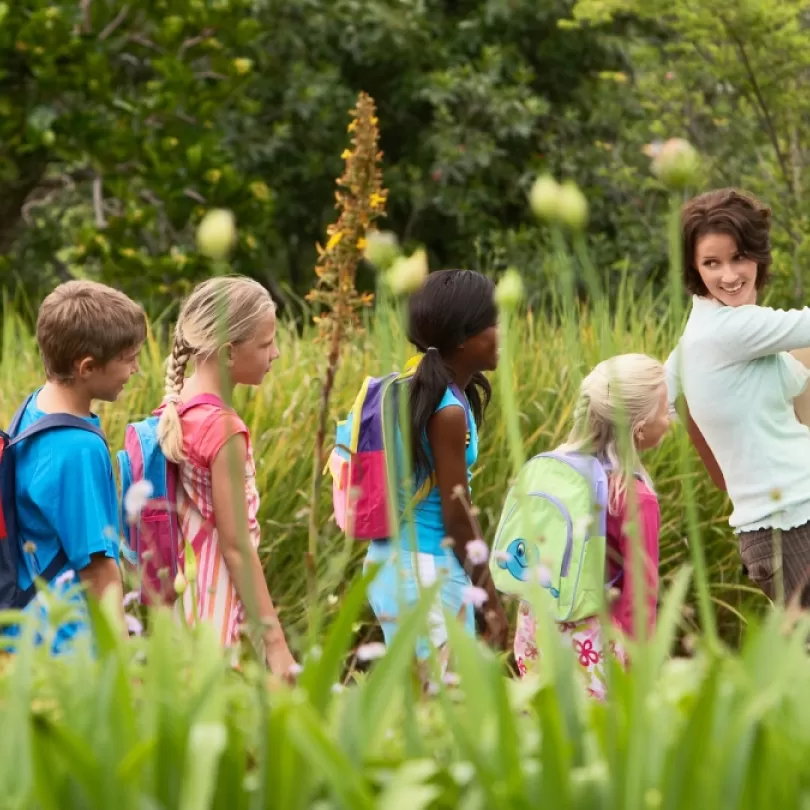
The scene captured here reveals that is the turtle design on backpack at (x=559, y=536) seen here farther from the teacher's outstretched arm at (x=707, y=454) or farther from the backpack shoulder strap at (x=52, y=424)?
the backpack shoulder strap at (x=52, y=424)

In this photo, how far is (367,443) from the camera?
139 inches

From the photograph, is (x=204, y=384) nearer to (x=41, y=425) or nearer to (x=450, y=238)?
(x=41, y=425)

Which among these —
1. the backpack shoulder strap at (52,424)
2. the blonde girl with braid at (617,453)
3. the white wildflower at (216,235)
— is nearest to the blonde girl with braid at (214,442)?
the backpack shoulder strap at (52,424)

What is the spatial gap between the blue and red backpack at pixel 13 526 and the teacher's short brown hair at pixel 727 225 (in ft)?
5.52

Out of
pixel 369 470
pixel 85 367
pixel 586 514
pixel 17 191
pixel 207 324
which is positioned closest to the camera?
pixel 85 367

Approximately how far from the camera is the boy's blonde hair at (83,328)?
3.18 m

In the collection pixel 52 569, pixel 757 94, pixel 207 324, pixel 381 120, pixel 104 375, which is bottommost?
pixel 52 569

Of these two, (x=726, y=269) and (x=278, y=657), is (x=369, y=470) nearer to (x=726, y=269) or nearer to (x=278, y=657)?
(x=278, y=657)

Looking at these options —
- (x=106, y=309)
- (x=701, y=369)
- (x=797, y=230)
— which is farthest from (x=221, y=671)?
(x=797, y=230)

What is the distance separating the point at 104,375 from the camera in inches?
126

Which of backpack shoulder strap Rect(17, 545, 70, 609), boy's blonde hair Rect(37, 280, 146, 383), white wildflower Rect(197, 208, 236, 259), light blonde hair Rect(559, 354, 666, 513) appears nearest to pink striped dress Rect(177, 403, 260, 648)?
boy's blonde hair Rect(37, 280, 146, 383)

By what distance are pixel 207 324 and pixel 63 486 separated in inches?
23.1

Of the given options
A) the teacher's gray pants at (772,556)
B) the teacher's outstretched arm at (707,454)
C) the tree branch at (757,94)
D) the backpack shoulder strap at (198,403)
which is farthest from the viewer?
the tree branch at (757,94)

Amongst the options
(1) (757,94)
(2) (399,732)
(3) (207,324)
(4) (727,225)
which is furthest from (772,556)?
(1) (757,94)
